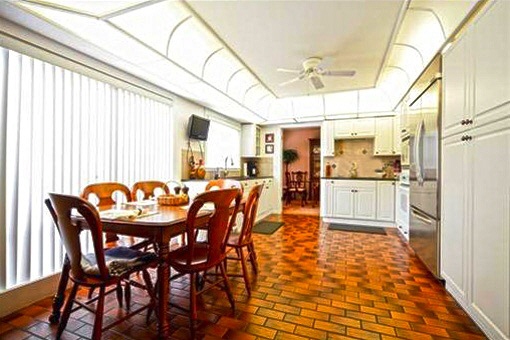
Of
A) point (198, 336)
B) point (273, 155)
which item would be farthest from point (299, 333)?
point (273, 155)

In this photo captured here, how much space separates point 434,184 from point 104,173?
330 cm

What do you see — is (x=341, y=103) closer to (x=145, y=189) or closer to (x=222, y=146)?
(x=222, y=146)

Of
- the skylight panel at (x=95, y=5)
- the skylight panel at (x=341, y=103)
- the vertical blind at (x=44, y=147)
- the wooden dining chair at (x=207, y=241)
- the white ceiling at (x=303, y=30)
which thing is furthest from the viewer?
the skylight panel at (x=341, y=103)

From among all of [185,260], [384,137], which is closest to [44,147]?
[185,260]

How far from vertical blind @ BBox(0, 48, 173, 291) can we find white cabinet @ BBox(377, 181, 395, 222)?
4.25 metres

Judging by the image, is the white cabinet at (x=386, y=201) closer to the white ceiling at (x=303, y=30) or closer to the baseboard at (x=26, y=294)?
the white ceiling at (x=303, y=30)

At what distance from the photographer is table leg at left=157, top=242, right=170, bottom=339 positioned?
156cm

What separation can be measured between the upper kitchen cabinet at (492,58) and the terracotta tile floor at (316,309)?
1.50 meters

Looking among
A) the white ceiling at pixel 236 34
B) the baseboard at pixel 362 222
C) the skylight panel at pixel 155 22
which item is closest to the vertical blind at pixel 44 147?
the white ceiling at pixel 236 34

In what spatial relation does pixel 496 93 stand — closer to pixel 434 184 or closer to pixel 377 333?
pixel 434 184

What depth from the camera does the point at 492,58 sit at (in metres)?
1.53

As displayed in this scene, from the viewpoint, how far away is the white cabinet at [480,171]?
55.7 inches

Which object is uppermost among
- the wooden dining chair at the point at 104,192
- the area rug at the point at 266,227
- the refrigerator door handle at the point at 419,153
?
the refrigerator door handle at the point at 419,153

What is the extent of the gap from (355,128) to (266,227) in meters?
2.71
